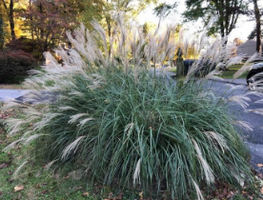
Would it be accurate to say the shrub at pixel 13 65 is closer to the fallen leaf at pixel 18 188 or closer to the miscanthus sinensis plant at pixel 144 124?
the miscanthus sinensis plant at pixel 144 124

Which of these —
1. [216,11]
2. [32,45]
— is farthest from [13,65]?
[216,11]

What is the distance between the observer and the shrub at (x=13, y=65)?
896 cm

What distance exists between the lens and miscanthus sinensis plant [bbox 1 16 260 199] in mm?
1810

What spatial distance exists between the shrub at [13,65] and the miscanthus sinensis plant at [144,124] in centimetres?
785

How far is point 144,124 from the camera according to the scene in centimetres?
199

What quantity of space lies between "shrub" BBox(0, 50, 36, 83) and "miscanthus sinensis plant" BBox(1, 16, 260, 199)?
7.85 meters

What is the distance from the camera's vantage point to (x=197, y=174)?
190 centimetres

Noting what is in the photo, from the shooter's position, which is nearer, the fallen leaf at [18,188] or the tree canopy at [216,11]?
the fallen leaf at [18,188]

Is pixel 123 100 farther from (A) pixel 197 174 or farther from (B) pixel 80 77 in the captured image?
(A) pixel 197 174

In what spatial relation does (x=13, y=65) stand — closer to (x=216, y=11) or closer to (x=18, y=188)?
(x=18, y=188)

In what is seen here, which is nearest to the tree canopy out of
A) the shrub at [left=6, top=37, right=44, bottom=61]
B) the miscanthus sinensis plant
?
the shrub at [left=6, top=37, right=44, bottom=61]

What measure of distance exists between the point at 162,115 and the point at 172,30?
957mm

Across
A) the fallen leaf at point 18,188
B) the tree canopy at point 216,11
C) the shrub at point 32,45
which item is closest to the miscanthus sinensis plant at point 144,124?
the fallen leaf at point 18,188

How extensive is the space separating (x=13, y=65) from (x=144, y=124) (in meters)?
9.17
